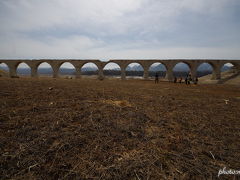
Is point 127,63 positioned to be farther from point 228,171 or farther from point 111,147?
point 228,171

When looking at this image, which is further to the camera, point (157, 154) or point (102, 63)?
point (102, 63)

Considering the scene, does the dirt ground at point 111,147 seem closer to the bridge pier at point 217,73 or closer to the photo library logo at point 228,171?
the photo library logo at point 228,171

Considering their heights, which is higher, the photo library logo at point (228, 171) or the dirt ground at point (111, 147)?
the dirt ground at point (111, 147)

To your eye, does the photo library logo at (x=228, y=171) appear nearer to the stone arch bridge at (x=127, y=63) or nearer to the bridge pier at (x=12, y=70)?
the stone arch bridge at (x=127, y=63)

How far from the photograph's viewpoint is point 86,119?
3131mm

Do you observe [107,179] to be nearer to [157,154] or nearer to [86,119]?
[157,154]

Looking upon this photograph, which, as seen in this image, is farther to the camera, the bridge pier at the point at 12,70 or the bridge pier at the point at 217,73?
the bridge pier at the point at 12,70

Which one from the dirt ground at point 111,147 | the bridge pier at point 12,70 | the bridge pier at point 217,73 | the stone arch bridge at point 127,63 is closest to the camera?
the dirt ground at point 111,147

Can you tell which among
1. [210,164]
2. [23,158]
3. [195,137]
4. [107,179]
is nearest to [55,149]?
[23,158]

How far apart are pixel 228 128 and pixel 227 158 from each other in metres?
1.44

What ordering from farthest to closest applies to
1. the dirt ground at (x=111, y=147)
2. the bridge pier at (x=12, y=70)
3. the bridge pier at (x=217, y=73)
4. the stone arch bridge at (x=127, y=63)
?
the bridge pier at (x=12, y=70) → the stone arch bridge at (x=127, y=63) → the bridge pier at (x=217, y=73) → the dirt ground at (x=111, y=147)

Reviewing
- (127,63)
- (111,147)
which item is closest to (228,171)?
(111,147)

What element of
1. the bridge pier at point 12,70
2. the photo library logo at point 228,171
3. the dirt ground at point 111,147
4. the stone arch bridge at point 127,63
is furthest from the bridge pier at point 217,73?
the bridge pier at point 12,70

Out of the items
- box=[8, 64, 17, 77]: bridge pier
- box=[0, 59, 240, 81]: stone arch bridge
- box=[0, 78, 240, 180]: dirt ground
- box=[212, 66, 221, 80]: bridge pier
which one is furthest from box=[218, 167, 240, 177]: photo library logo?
box=[8, 64, 17, 77]: bridge pier
